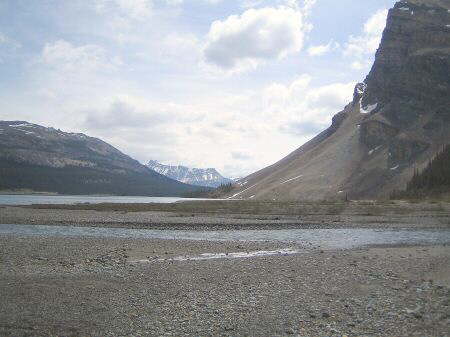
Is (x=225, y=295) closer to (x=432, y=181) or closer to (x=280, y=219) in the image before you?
(x=280, y=219)

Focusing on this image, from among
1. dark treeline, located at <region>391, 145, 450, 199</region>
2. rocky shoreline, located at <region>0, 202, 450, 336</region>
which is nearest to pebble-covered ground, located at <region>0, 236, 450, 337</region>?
rocky shoreline, located at <region>0, 202, 450, 336</region>

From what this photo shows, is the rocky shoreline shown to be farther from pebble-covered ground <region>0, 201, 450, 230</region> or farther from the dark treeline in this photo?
the dark treeline

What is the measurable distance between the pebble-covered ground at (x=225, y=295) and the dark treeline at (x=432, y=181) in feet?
348

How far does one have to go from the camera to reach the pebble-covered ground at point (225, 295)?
14406 millimetres

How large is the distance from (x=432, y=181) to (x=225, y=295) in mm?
130066

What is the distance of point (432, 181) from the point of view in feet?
437

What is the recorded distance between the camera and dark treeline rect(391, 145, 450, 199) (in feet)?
415

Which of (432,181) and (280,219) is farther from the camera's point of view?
(432,181)

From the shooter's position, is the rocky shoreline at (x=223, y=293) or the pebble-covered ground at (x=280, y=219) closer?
the rocky shoreline at (x=223, y=293)

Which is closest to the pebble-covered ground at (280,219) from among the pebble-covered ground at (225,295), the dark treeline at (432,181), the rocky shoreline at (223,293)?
the rocky shoreline at (223,293)

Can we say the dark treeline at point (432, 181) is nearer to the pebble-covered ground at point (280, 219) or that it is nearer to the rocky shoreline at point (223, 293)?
the pebble-covered ground at point (280, 219)

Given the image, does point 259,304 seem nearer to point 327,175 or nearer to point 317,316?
point 317,316

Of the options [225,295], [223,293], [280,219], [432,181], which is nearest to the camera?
[225,295]

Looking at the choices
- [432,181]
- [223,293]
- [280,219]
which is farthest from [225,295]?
[432,181]
